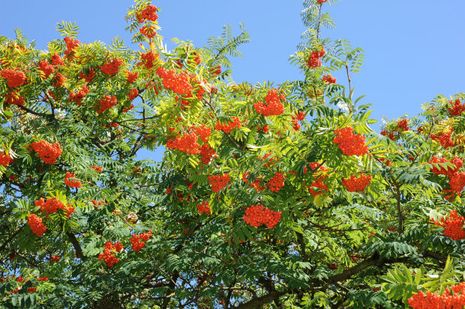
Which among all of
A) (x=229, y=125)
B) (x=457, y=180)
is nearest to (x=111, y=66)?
(x=229, y=125)

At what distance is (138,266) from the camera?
6.86m

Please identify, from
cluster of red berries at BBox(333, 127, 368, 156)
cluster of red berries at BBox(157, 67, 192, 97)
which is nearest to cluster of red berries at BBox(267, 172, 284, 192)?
cluster of red berries at BBox(333, 127, 368, 156)

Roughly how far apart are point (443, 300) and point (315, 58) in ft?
21.3

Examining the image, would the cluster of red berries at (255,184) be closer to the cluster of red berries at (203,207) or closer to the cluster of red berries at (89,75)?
the cluster of red berries at (203,207)

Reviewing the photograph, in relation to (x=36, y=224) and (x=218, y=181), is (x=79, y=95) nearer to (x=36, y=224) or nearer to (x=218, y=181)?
(x=36, y=224)

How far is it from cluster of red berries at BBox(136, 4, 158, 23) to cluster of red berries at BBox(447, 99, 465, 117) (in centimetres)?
612

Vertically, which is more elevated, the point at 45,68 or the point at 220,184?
the point at 45,68

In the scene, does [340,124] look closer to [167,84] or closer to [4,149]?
[167,84]

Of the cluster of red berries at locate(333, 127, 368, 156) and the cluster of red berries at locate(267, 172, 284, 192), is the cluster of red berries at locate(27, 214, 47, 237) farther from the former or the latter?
the cluster of red berries at locate(333, 127, 368, 156)

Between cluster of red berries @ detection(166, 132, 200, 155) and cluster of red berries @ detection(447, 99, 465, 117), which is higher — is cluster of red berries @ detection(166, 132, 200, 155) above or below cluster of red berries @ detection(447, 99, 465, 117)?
below

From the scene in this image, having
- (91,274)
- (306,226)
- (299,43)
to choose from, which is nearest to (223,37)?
(299,43)

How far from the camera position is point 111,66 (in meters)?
9.20

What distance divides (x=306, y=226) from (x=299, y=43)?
3814mm

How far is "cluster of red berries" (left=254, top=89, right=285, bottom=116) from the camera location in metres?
5.22
